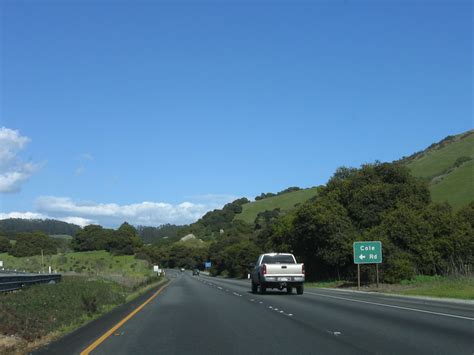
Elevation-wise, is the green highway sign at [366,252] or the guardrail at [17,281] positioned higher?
the green highway sign at [366,252]

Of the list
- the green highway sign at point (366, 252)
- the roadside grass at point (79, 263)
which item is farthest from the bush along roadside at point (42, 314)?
the roadside grass at point (79, 263)

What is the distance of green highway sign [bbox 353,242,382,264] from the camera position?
43.3 meters

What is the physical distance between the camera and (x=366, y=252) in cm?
4341

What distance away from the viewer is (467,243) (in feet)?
172

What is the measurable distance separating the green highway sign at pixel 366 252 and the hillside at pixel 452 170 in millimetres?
41966

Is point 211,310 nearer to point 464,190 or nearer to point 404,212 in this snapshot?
point 404,212

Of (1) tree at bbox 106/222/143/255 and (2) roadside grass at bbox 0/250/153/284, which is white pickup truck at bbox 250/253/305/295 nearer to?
(2) roadside grass at bbox 0/250/153/284

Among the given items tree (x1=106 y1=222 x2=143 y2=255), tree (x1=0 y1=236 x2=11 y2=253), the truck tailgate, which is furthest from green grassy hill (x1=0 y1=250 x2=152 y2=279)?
the truck tailgate

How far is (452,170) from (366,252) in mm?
81443

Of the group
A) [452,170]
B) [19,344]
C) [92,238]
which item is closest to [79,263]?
[92,238]

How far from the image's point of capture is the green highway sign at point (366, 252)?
43.3 meters

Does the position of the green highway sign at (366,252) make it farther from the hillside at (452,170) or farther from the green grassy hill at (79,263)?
the green grassy hill at (79,263)


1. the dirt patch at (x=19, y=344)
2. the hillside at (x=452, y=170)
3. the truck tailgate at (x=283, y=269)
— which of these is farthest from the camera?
the hillside at (x=452, y=170)

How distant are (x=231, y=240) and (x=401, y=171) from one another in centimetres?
8908
